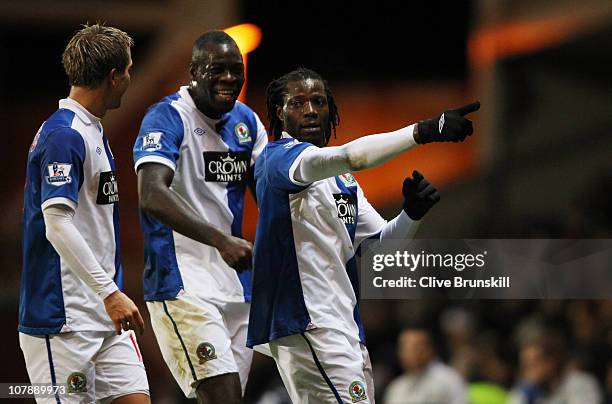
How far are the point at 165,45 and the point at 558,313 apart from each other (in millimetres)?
4859

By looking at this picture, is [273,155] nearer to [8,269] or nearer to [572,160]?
[8,269]

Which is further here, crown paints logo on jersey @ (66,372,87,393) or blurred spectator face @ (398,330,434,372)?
blurred spectator face @ (398,330,434,372)

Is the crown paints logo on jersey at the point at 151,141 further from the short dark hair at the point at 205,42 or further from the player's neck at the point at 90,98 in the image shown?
the short dark hair at the point at 205,42

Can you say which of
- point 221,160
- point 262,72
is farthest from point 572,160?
point 221,160

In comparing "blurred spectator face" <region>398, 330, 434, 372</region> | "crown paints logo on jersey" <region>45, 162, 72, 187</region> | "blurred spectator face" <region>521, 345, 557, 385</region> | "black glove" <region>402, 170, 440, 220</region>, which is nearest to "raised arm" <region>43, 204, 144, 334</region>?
"crown paints logo on jersey" <region>45, 162, 72, 187</region>

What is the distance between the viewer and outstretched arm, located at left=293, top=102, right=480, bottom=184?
3943mm

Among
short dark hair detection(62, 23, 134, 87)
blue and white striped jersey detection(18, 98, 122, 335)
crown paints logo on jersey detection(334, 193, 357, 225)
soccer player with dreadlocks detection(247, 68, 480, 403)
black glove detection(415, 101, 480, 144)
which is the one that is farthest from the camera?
crown paints logo on jersey detection(334, 193, 357, 225)

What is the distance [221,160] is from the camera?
205 inches

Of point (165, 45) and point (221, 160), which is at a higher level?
point (165, 45)

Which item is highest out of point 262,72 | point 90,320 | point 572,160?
point 262,72

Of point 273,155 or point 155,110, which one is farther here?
point 155,110

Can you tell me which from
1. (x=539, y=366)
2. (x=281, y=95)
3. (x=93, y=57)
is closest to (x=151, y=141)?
(x=93, y=57)

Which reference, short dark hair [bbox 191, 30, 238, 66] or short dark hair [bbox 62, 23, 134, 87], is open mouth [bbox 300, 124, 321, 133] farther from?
short dark hair [bbox 62, 23, 134, 87]

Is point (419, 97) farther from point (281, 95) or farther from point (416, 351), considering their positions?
point (281, 95)
